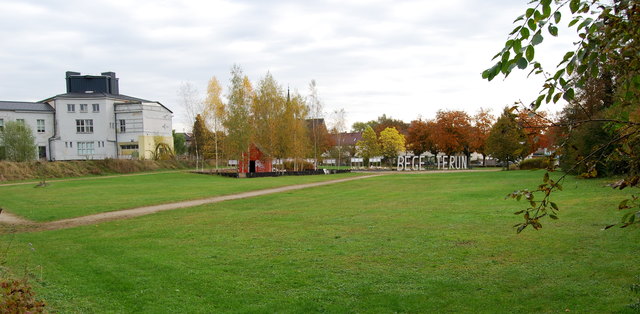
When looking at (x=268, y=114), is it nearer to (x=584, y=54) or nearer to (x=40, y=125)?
(x=40, y=125)

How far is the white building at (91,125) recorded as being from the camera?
57.7 meters

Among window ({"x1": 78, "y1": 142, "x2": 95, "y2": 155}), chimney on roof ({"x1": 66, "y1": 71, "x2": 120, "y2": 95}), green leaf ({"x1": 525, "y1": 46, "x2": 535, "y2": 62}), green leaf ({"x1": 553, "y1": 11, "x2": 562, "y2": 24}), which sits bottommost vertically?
green leaf ({"x1": 525, "y1": 46, "x2": 535, "y2": 62})

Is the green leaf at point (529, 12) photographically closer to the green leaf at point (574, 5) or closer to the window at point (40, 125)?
the green leaf at point (574, 5)

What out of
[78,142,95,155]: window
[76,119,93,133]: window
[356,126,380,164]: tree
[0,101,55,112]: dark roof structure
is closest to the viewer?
[0,101,55,112]: dark roof structure

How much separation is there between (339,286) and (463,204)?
34.2 feet

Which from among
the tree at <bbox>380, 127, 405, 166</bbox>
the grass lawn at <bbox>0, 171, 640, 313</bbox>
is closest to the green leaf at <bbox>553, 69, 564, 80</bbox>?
the grass lawn at <bbox>0, 171, 640, 313</bbox>

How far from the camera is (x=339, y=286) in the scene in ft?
21.9

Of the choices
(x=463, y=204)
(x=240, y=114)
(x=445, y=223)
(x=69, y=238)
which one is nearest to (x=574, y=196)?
(x=463, y=204)

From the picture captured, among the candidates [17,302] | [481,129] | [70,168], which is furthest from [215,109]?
[17,302]

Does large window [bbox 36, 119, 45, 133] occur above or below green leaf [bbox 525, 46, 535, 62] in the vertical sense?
above

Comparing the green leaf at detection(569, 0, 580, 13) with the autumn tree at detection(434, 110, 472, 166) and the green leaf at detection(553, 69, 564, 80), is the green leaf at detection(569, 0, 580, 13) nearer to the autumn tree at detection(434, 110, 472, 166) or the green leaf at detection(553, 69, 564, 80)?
the green leaf at detection(553, 69, 564, 80)

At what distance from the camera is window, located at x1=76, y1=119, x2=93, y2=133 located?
5856 cm

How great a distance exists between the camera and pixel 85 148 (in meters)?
59.1

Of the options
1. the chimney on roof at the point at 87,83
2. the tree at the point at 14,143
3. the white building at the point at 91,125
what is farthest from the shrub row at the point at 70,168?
the chimney on roof at the point at 87,83
